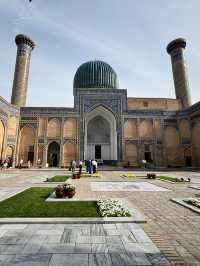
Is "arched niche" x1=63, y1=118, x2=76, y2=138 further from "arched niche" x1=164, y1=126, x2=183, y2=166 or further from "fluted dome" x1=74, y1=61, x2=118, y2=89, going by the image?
"arched niche" x1=164, y1=126, x2=183, y2=166

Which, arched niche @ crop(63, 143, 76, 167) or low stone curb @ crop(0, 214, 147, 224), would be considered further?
arched niche @ crop(63, 143, 76, 167)

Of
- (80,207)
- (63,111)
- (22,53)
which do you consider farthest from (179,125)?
(22,53)

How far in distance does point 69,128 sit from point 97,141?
6279mm

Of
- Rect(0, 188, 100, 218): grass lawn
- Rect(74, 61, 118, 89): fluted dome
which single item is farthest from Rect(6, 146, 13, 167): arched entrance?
Rect(0, 188, 100, 218): grass lawn

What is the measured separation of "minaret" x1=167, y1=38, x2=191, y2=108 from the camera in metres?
33.0

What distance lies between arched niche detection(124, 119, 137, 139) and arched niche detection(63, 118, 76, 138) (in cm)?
855

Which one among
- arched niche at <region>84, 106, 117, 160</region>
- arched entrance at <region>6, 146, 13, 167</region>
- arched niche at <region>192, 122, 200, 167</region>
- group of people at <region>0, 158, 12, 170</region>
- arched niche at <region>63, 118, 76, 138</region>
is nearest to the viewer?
group of people at <region>0, 158, 12, 170</region>

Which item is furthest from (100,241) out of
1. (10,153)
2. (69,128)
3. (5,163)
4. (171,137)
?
(171,137)

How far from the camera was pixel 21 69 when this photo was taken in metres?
32.0

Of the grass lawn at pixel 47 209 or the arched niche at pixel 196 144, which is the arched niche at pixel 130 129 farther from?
the grass lawn at pixel 47 209

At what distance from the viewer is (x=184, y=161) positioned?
28500 millimetres

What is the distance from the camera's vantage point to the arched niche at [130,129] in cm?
2980

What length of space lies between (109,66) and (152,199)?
33679 millimetres

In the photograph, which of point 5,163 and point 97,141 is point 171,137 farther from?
point 5,163
